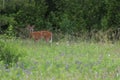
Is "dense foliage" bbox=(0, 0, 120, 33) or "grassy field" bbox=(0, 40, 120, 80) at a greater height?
"grassy field" bbox=(0, 40, 120, 80)

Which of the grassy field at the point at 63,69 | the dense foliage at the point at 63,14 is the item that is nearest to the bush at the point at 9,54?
the grassy field at the point at 63,69

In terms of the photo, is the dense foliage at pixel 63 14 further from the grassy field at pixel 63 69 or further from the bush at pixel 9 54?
the grassy field at pixel 63 69

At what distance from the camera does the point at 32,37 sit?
1527cm

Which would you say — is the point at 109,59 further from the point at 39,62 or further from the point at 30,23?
the point at 30,23

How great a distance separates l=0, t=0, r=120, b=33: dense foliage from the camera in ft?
62.1

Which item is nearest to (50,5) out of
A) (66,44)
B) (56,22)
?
(56,22)

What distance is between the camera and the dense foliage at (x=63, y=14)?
1892 cm

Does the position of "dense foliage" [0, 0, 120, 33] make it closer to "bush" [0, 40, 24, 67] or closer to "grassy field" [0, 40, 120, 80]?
"bush" [0, 40, 24, 67]

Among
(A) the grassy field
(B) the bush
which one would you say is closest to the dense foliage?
(B) the bush

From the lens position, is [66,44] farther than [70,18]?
No

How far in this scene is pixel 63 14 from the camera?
20000 mm

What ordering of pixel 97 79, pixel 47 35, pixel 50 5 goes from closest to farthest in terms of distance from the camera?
pixel 97 79 < pixel 47 35 < pixel 50 5

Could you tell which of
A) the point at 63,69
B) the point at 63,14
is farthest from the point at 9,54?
the point at 63,14

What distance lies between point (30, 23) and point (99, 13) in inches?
141
